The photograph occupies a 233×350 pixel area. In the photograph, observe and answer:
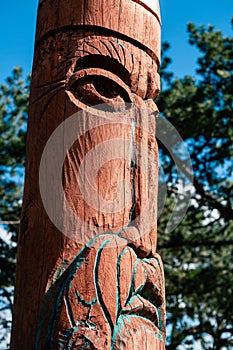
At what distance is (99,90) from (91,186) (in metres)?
0.53

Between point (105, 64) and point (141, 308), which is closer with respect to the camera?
point (141, 308)

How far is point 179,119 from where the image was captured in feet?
30.3

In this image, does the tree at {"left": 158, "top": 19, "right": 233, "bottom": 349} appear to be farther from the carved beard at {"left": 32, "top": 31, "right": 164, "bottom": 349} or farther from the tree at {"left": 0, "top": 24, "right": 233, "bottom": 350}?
the carved beard at {"left": 32, "top": 31, "right": 164, "bottom": 349}

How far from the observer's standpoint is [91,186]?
2348mm

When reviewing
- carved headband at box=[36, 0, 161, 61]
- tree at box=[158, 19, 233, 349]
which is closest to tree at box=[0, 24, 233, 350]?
tree at box=[158, 19, 233, 349]

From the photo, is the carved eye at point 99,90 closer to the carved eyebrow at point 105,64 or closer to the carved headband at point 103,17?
the carved eyebrow at point 105,64

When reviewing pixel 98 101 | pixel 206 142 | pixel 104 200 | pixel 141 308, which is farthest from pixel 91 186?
pixel 206 142

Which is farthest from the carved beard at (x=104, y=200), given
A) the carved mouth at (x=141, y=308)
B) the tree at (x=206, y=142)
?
the tree at (x=206, y=142)

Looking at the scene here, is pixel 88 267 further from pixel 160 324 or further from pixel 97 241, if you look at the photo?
pixel 160 324

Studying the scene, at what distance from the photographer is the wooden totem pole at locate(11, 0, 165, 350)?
2.16 meters

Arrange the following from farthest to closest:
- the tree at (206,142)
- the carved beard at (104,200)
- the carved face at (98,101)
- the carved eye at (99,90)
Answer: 1. the tree at (206,142)
2. the carved eye at (99,90)
3. the carved face at (98,101)
4. the carved beard at (104,200)

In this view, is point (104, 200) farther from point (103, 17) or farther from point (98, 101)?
point (103, 17)

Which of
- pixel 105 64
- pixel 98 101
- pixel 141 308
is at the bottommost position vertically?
pixel 141 308

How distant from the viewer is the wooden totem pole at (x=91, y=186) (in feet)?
7.08
